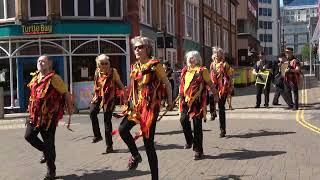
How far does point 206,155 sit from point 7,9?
56.5 feet

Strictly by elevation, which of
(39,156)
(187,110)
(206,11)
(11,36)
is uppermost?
(206,11)

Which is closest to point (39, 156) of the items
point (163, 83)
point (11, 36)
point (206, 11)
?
point (163, 83)

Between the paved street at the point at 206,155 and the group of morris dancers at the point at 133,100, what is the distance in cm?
35

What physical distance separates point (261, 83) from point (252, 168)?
1065 centimetres

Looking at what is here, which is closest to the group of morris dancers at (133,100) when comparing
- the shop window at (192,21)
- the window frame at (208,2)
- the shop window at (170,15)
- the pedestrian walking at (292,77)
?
the pedestrian walking at (292,77)

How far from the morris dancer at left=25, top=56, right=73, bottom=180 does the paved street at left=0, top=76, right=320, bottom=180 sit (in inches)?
17.8

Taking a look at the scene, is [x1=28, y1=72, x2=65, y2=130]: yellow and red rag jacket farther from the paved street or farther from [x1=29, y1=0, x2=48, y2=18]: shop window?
[x1=29, y1=0, x2=48, y2=18]: shop window

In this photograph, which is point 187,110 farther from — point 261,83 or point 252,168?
point 261,83

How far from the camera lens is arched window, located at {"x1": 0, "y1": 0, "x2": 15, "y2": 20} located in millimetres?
24625

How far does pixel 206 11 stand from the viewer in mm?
45406

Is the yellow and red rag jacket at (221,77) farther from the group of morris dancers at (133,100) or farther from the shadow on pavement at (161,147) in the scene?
the group of morris dancers at (133,100)

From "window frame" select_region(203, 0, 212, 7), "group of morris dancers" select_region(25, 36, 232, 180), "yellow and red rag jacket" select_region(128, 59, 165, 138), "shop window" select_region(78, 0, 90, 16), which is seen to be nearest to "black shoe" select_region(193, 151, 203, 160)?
"group of morris dancers" select_region(25, 36, 232, 180)

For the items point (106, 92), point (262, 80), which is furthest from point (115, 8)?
point (106, 92)

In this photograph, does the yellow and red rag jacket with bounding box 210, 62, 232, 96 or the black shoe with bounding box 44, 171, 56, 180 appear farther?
the yellow and red rag jacket with bounding box 210, 62, 232, 96
